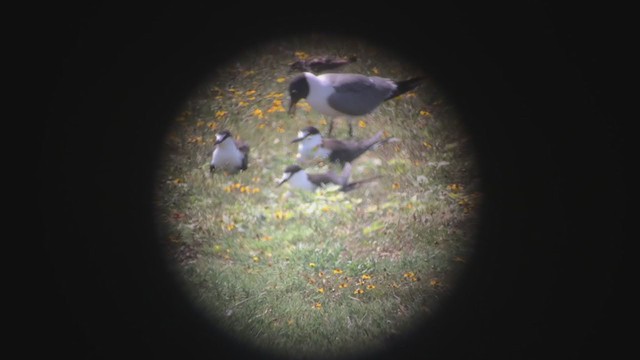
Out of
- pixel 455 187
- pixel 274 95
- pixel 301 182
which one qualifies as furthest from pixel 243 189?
pixel 455 187

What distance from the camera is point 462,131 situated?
278cm

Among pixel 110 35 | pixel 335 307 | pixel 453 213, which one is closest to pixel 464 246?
pixel 453 213

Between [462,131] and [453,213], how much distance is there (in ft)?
1.69

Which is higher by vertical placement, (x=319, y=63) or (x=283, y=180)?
(x=319, y=63)

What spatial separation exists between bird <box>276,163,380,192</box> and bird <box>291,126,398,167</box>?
7 centimetres

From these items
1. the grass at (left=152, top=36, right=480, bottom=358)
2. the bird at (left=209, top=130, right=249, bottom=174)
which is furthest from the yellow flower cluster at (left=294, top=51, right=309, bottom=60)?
the bird at (left=209, top=130, right=249, bottom=174)

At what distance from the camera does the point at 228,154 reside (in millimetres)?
2965

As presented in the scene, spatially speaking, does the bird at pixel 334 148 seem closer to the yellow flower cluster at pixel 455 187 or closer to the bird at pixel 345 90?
the bird at pixel 345 90

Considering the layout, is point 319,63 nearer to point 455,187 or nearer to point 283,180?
point 283,180

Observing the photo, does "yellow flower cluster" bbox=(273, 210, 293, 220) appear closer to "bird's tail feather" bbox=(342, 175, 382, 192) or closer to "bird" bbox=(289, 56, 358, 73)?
"bird's tail feather" bbox=(342, 175, 382, 192)

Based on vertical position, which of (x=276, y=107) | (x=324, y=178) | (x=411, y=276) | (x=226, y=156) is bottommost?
(x=411, y=276)

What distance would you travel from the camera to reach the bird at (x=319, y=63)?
2852mm

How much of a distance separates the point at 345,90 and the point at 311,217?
2.79 feet

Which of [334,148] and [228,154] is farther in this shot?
[334,148]
